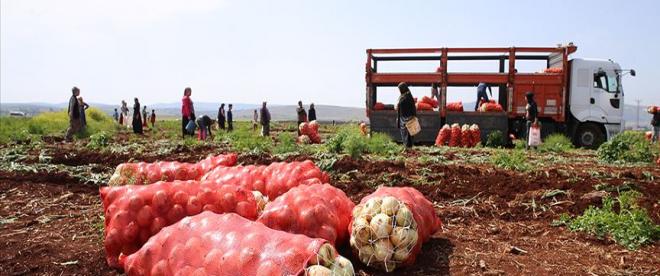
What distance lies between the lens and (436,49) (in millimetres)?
17047

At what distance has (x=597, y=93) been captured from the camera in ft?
54.5

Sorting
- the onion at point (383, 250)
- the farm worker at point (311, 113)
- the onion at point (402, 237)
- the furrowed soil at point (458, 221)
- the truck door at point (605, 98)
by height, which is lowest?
the furrowed soil at point (458, 221)

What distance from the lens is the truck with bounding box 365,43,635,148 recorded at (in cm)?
1655

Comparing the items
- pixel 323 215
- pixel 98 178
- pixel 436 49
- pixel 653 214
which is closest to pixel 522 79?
pixel 436 49

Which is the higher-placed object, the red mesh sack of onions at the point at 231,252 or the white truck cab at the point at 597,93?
the white truck cab at the point at 597,93

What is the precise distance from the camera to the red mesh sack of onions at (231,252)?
2.44m

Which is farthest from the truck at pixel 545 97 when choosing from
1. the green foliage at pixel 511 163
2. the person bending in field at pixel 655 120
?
the green foliage at pixel 511 163

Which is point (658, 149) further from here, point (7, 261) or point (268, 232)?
point (7, 261)

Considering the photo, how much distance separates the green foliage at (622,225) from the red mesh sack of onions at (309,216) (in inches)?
92.3

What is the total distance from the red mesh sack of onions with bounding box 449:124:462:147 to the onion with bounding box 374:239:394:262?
12.3 metres

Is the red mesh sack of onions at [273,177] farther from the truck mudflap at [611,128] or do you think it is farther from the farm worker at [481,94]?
the truck mudflap at [611,128]

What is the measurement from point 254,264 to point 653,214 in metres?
4.06

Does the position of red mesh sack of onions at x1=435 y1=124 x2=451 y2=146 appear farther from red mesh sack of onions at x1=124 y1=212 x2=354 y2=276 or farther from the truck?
red mesh sack of onions at x1=124 y1=212 x2=354 y2=276

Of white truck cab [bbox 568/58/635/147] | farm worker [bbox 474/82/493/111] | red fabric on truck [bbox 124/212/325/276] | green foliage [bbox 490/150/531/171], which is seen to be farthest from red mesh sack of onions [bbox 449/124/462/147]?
red fabric on truck [bbox 124/212/325/276]
